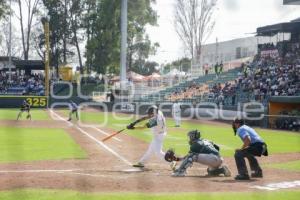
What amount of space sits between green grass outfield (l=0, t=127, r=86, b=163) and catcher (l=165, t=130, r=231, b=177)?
15.8ft

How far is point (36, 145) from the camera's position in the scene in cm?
2045

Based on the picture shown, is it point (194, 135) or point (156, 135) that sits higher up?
point (194, 135)

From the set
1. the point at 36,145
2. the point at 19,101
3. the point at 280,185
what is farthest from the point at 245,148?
the point at 19,101

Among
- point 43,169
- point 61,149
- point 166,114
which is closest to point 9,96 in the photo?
point 166,114

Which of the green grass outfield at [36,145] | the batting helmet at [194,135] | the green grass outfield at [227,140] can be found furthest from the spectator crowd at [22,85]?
the batting helmet at [194,135]

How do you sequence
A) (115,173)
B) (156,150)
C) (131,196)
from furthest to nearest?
(156,150)
(115,173)
(131,196)

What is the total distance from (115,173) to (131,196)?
10.4 feet

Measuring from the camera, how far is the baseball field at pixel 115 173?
1060 centimetres

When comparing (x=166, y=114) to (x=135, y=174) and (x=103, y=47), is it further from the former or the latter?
(x=135, y=174)

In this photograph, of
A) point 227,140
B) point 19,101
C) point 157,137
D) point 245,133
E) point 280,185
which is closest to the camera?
point 280,185

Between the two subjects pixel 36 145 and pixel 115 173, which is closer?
pixel 115 173

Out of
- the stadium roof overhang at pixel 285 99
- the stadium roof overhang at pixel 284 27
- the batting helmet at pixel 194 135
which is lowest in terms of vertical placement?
the batting helmet at pixel 194 135

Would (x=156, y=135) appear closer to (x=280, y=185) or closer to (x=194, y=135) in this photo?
(x=194, y=135)

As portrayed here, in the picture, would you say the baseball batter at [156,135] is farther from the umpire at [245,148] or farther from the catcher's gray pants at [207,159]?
the umpire at [245,148]
